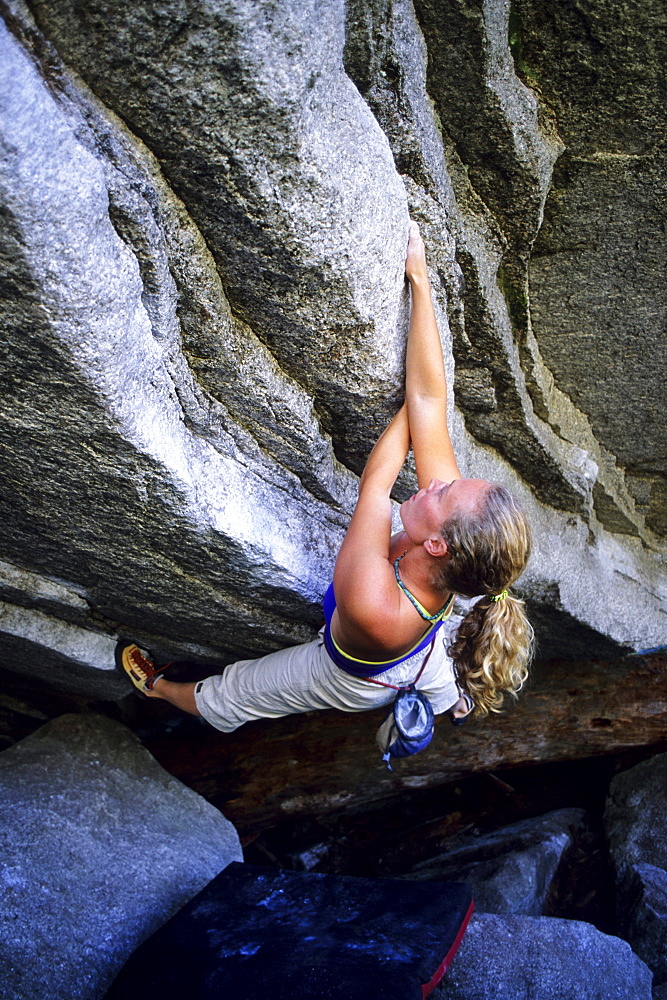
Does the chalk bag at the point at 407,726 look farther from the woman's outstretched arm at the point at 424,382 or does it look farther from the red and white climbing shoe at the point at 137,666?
the red and white climbing shoe at the point at 137,666

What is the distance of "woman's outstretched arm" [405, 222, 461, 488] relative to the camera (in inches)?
104

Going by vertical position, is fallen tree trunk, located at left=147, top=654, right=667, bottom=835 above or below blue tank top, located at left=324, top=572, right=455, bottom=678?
below

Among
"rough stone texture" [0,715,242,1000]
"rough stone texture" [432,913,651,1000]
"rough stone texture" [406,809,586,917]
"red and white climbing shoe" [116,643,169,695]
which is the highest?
"red and white climbing shoe" [116,643,169,695]

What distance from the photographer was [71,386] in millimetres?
2096

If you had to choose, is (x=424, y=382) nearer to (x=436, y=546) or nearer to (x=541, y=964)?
(x=436, y=546)

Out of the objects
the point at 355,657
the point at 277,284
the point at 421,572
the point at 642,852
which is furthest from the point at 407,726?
the point at 642,852

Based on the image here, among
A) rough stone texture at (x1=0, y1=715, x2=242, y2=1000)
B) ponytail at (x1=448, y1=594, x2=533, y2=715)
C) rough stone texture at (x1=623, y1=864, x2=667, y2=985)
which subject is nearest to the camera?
ponytail at (x1=448, y1=594, x2=533, y2=715)

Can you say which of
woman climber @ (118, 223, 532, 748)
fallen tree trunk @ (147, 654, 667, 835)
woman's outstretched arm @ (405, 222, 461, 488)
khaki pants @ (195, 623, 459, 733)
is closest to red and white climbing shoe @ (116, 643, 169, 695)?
khaki pants @ (195, 623, 459, 733)

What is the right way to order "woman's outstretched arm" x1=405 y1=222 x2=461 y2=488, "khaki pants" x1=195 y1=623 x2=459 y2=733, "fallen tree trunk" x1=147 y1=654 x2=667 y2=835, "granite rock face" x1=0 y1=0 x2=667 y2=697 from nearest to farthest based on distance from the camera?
"granite rock face" x1=0 y1=0 x2=667 y2=697
"woman's outstretched arm" x1=405 y1=222 x2=461 y2=488
"khaki pants" x1=195 y1=623 x2=459 y2=733
"fallen tree trunk" x1=147 y1=654 x2=667 y2=835

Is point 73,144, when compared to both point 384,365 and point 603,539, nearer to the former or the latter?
point 384,365

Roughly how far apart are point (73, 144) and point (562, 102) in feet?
5.73

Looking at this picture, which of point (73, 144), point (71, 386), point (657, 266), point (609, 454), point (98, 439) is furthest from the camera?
point (609, 454)

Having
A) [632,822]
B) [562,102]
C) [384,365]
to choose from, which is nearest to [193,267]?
[384,365]

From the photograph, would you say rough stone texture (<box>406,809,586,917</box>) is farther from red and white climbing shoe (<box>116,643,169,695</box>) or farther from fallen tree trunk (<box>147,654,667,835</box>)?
red and white climbing shoe (<box>116,643,169,695</box>)
